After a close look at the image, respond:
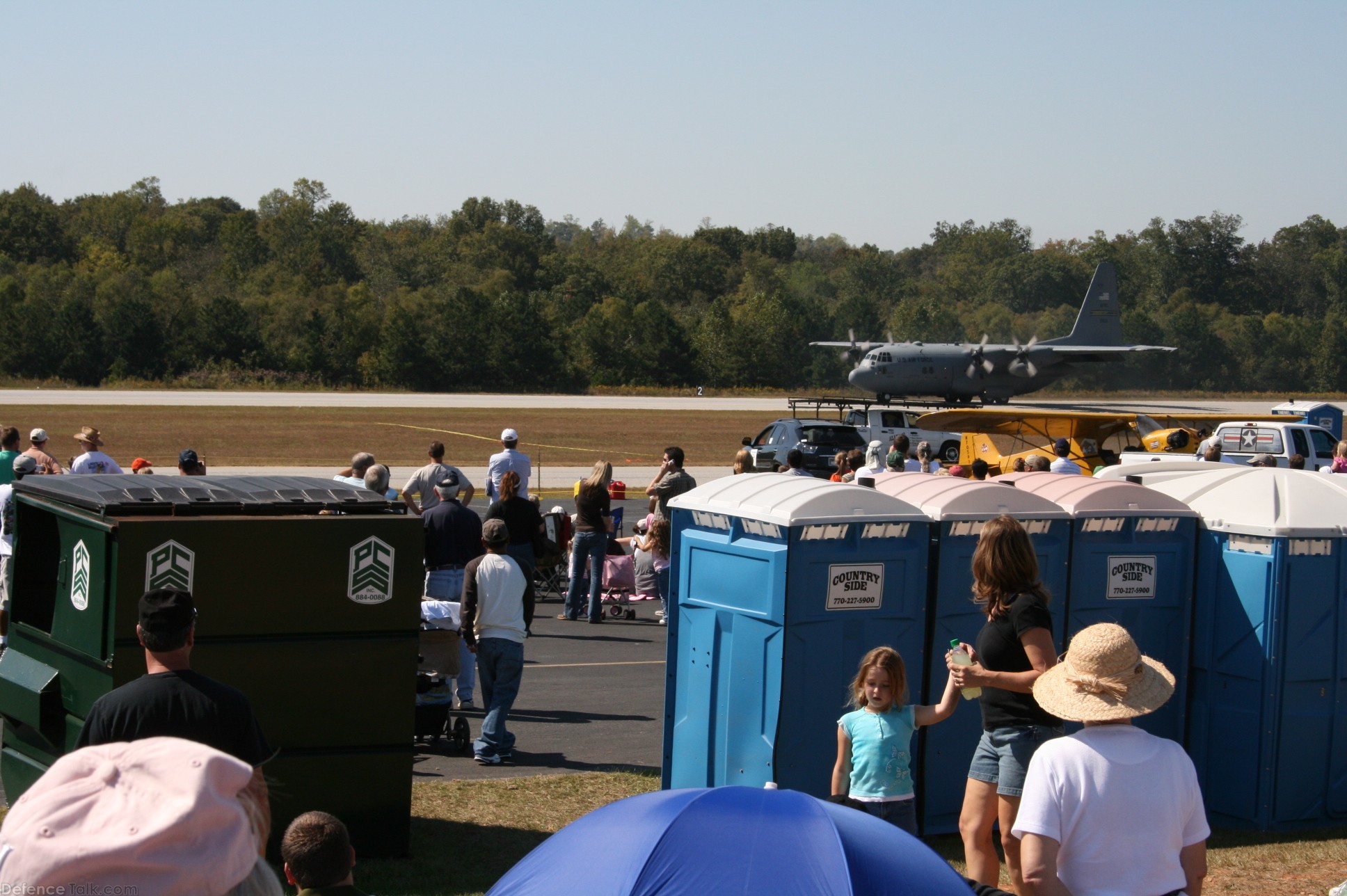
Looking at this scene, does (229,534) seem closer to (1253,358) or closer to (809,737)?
(809,737)

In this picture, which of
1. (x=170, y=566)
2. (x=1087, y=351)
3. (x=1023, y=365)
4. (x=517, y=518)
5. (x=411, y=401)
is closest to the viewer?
(x=170, y=566)

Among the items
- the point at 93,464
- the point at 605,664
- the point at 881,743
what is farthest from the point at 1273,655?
the point at 93,464

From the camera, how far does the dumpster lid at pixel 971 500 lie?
705 centimetres

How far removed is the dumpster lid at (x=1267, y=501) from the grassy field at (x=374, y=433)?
27.4 meters

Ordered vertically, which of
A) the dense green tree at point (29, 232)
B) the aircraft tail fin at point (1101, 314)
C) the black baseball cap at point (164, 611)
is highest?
the dense green tree at point (29, 232)

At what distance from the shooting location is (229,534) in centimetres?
597

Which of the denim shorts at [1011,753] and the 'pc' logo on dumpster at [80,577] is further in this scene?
the 'pc' logo on dumpster at [80,577]

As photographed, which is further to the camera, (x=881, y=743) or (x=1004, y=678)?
(x=881, y=743)

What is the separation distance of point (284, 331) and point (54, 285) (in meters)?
15.1

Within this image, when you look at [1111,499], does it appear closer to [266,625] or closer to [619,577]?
[266,625]

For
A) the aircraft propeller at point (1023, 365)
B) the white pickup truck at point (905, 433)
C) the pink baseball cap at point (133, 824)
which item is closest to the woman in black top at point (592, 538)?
the pink baseball cap at point (133, 824)

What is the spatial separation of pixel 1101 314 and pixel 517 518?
56.1 meters

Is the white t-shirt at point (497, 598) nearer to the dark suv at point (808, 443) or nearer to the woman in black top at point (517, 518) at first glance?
the woman in black top at point (517, 518)

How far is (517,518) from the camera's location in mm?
10477
